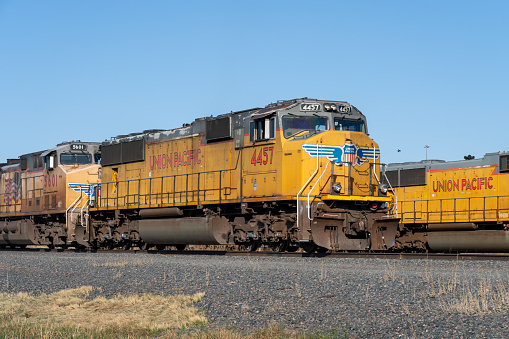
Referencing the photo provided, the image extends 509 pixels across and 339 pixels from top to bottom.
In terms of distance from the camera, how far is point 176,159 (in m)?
20.2

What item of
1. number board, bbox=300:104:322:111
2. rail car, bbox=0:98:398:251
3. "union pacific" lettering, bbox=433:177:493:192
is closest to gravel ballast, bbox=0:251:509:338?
rail car, bbox=0:98:398:251

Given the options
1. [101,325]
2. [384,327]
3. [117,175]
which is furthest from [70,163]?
[384,327]

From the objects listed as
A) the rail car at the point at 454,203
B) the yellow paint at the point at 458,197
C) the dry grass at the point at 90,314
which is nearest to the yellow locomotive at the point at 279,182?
the rail car at the point at 454,203

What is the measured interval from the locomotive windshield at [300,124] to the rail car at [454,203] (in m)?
4.29

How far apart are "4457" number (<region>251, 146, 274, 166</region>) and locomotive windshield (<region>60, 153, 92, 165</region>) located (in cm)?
1006

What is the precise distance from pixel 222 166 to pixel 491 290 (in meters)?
10.8

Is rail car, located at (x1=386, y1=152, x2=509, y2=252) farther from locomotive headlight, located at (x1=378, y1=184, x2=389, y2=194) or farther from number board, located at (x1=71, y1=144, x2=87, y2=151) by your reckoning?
number board, located at (x1=71, y1=144, x2=87, y2=151)

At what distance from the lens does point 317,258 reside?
49.2 ft

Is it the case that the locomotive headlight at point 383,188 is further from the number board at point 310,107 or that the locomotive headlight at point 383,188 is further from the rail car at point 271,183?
the number board at point 310,107

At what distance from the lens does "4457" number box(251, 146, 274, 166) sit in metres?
16.6

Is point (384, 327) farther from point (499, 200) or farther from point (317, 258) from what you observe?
point (499, 200)

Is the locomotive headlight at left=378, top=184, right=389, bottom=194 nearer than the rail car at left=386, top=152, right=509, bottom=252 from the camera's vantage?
Yes

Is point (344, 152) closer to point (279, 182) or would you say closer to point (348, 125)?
point (348, 125)

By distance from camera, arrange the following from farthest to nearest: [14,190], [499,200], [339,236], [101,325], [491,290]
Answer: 1. [14,190]
2. [499,200]
3. [339,236]
4. [491,290]
5. [101,325]
